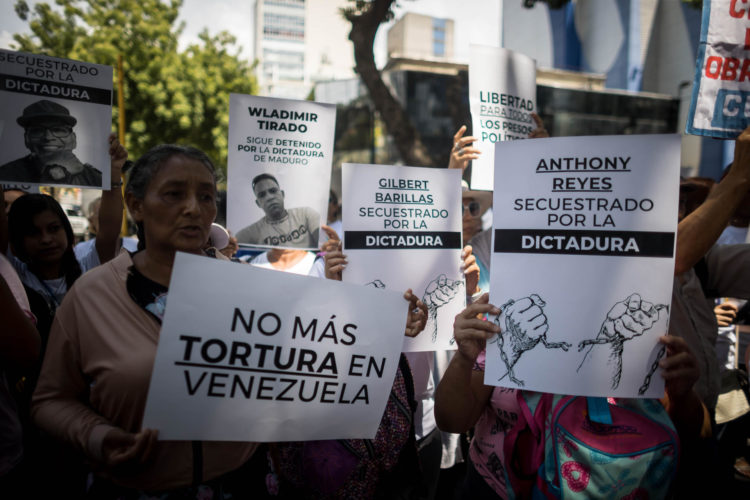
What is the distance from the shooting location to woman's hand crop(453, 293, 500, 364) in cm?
163

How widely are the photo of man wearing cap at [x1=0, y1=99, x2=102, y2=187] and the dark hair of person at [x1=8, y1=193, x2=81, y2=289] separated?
18.1 inches

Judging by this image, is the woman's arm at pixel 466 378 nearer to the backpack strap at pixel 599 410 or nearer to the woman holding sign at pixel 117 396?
the backpack strap at pixel 599 410

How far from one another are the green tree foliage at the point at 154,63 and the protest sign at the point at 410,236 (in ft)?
52.3

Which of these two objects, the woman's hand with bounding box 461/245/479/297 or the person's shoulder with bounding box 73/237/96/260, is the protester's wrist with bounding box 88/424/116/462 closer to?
the woman's hand with bounding box 461/245/479/297

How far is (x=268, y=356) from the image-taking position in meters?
1.61

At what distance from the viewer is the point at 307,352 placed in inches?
65.5

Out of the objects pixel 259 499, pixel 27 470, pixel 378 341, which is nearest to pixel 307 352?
pixel 378 341

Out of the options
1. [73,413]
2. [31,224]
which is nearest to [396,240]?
[73,413]

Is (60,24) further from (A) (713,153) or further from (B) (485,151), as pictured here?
(A) (713,153)

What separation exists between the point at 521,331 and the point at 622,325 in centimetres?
29

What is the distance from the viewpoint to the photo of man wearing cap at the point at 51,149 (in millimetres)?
2764

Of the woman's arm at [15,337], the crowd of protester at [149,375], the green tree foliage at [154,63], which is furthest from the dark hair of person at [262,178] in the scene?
the green tree foliage at [154,63]

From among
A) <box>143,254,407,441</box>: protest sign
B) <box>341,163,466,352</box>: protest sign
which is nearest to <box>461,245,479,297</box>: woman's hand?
<box>341,163,466,352</box>: protest sign

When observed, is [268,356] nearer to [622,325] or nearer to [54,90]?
[622,325]
